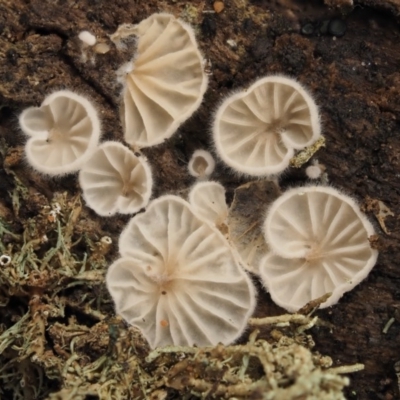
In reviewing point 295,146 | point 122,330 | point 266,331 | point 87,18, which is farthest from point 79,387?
point 87,18

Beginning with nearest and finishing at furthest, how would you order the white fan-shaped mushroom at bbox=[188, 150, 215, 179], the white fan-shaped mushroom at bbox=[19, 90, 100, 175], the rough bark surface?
the rough bark surface, the white fan-shaped mushroom at bbox=[19, 90, 100, 175], the white fan-shaped mushroom at bbox=[188, 150, 215, 179]

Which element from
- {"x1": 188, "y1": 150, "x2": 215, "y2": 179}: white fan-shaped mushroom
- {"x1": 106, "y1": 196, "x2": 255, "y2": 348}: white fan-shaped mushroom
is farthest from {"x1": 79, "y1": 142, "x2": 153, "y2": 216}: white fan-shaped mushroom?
{"x1": 188, "y1": 150, "x2": 215, "y2": 179}: white fan-shaped mushroom

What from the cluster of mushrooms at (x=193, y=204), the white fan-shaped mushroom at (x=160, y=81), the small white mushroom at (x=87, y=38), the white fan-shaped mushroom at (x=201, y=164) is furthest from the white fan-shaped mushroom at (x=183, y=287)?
the small white mushroom at (x=87, y=38)

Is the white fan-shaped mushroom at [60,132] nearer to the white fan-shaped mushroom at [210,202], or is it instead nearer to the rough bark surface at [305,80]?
the rough bark surface at [305,80]

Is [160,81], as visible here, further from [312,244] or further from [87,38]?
A: [312,244]

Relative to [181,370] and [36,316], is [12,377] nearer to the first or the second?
[36,316]

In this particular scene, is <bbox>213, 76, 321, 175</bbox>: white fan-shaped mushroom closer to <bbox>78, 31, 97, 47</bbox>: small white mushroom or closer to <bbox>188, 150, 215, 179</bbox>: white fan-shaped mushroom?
<bbox>188, 150, 215, 179</bbox>: white fan-shaped mushroom

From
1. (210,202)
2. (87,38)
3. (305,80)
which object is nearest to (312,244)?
(210,202)

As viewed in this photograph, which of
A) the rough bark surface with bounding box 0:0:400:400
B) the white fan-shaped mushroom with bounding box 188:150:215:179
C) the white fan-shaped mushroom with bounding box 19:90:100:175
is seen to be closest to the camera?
the rough bark surface with bounding box 0:0:400:400
